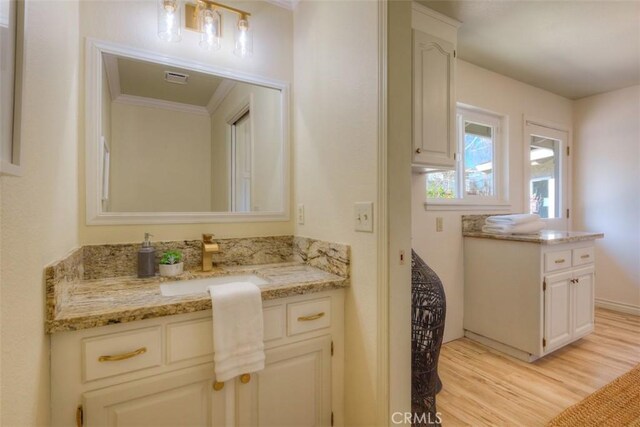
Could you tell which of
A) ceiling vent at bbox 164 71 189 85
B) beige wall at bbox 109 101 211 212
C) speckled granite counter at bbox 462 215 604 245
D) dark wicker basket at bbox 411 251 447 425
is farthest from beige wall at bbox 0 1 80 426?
speckled granite counter at bbox 462 215 604 245

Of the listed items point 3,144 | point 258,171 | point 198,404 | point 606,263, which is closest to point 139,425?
point 198,404

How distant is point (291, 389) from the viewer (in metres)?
1.27

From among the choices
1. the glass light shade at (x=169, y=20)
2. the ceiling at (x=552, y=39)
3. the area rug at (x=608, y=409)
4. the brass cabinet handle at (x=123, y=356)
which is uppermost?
the ceiling at (x=552, y=39)

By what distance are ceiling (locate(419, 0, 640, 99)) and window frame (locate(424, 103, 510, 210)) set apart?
0.42 m

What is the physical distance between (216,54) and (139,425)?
66.3 inches

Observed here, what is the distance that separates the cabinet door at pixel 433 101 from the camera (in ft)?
6.41

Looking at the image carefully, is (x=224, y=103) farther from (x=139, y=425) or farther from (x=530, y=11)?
(x=530, y=11)

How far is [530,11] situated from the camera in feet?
6.48

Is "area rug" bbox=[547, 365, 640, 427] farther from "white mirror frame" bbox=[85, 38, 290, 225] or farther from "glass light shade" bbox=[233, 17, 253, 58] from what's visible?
"glass light shade" bbox=[233, 17, 253, 58]

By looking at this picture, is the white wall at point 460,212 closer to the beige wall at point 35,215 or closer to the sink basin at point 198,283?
the sink basin at point 198,283

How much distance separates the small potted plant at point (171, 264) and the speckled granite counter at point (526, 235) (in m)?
2.26

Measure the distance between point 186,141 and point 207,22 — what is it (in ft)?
1.99

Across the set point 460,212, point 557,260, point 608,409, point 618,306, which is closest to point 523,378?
point 608,409


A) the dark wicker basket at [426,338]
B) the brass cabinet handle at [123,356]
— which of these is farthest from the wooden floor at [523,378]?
the brass cabinet handle at [123,356]
